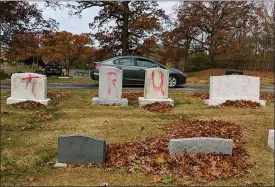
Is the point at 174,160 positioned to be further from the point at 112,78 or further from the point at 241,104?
the point at 241,104

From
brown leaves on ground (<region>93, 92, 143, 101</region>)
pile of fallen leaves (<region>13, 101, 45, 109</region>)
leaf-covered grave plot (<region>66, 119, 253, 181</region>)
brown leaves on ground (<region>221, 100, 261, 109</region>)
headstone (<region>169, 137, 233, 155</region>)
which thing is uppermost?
brown leaves on ground (<region>93, 92, 143, 101</region>)

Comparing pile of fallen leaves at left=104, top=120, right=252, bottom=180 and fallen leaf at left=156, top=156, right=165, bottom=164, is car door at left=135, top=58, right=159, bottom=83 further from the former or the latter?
fallen leaf at left=156, top=156, right=165, bottom=164

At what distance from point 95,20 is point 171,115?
24501 millimetres

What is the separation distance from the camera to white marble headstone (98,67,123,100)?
444 inches

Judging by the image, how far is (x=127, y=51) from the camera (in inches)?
1257

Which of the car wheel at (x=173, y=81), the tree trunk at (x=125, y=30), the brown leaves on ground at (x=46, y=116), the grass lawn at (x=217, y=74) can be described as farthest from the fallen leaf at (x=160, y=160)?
the tree trunk at (x=125, y=30)

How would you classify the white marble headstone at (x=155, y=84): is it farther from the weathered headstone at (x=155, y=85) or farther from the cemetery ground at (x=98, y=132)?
the cemetery ground at (x=98, y=132)

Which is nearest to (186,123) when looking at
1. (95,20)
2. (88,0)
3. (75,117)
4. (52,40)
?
(75,117)

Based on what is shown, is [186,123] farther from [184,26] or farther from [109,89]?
[184,26]

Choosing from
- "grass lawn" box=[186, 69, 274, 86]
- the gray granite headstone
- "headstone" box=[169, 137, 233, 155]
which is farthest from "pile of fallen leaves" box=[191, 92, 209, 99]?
"grass lawn" box=[186, 69, 274, 86]

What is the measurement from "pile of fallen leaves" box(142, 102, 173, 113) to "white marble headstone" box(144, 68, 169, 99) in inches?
Answer: 15.2

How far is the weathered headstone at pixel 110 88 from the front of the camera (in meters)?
11.2

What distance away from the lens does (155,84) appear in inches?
452

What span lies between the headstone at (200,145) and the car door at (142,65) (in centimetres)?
947
